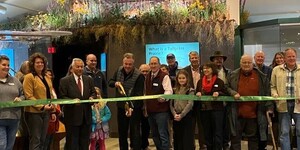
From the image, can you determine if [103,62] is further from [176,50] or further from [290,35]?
[290,35]

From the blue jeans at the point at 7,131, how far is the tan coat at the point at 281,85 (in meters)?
3.26

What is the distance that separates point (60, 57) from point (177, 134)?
5.53 meters

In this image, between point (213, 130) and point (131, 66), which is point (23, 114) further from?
point (213, 130)

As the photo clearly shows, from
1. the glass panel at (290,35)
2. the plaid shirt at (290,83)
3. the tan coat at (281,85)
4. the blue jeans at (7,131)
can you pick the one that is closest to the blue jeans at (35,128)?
the blue jeans at (7,131)

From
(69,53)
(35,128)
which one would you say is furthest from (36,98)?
(69,53)

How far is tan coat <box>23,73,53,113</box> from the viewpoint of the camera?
5.05 meters

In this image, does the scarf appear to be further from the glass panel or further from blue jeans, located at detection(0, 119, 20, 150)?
the glass panel

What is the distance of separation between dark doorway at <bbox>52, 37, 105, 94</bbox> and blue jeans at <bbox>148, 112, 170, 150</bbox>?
397 cm

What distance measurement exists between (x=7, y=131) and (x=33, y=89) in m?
0.59

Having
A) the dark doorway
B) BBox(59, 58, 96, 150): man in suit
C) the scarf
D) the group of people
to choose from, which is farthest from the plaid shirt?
the dark doorway

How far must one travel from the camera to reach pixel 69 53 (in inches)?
407

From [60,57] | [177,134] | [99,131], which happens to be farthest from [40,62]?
[60,57]

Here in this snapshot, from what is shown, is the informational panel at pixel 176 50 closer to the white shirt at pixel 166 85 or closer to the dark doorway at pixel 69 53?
the dark doorway at pixel 69 53

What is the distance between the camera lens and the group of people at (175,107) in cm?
519
